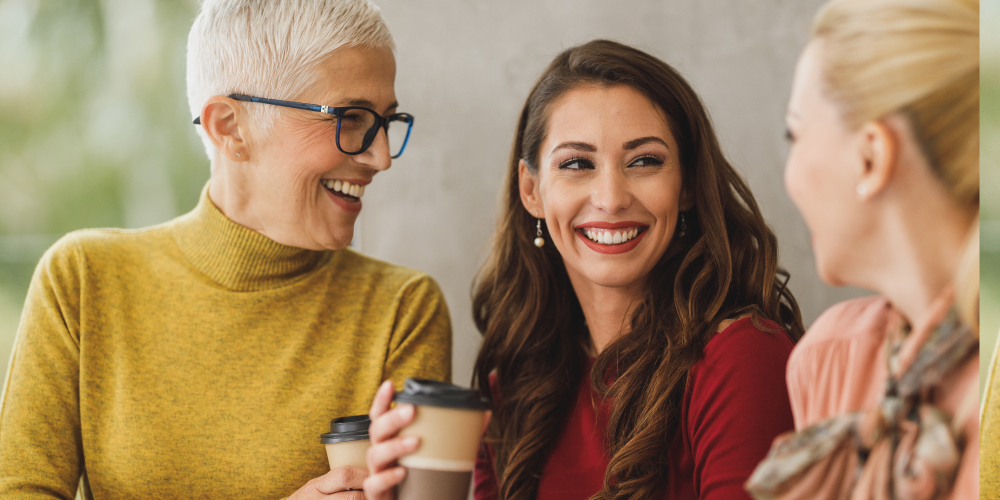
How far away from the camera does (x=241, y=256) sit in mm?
1298

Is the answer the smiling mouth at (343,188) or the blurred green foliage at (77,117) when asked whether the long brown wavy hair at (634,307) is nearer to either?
the smiling mouth at (343,188)

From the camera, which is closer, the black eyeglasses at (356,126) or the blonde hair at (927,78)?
the blonde hair at (927,78)

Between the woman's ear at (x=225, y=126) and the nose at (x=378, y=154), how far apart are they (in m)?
0.22

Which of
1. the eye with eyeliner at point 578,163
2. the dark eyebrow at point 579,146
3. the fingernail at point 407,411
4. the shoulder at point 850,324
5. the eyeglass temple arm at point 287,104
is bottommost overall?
the fingernail at point 407,411

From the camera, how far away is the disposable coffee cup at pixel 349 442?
1009 millimetres

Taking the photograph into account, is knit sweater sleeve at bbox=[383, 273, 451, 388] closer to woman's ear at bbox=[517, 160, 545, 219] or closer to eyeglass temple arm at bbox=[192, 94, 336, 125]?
woman's ear at bbox=[517, 160, 545, 219]

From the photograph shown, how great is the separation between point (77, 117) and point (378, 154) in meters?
0.61

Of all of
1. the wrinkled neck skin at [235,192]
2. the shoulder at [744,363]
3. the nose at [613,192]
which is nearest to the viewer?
the shoulder at [744,363]

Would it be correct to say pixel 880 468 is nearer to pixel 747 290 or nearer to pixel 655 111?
pixel 747 290

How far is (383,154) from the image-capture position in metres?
1.19

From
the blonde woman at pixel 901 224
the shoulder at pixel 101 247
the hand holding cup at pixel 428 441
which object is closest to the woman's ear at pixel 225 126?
the shoulder at pixel 101 247

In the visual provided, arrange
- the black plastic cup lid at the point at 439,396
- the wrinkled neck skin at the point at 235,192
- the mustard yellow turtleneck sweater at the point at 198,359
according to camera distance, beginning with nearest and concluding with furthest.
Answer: the black plastic cup lid at the point at 439,396 < the mustard yellow turtleneck sweater at the point at 198,359 < the wrinkled neck skin at the point at 235,192

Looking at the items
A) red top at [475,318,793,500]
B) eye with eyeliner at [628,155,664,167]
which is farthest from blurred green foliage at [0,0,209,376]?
red top at [475,318,793,500]

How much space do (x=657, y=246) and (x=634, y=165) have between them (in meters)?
0.13
